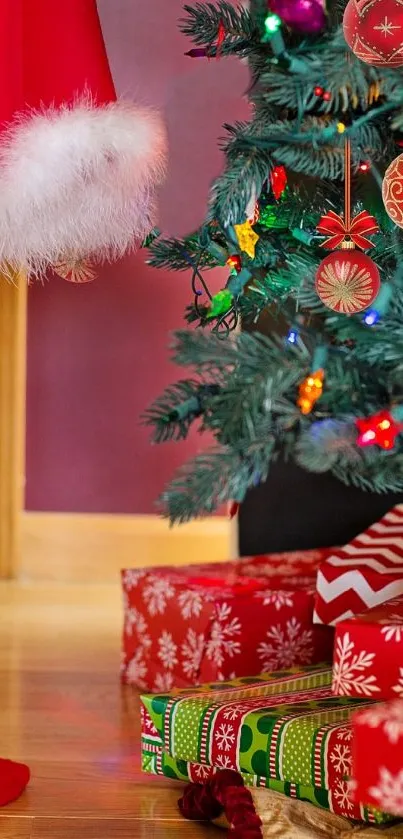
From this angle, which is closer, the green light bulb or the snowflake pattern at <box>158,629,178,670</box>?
the green light bulb

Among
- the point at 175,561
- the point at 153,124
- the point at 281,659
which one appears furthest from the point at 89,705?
the point at 175,561

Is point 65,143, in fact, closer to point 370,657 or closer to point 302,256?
point 302,256

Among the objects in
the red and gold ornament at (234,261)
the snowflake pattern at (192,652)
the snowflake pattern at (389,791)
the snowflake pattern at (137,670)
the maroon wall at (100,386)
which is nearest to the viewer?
the snowflake pattern at (389,791)

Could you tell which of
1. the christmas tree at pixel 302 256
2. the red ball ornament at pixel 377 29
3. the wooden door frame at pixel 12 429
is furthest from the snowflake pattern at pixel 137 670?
the wooden door frame at pixel 12 429

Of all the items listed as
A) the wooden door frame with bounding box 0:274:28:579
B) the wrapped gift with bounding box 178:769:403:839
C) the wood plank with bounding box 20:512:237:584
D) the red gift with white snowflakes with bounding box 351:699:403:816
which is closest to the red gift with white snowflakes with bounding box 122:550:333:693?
the wrapped gift with bounding box 178:769:403:839

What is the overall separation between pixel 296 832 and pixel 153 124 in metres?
0.73

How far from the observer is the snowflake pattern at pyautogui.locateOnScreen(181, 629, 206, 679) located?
1479 mm

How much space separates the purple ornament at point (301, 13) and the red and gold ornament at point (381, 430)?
0.43 metres

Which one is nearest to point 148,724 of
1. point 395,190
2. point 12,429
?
point 395,190

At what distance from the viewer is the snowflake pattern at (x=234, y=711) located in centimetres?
111

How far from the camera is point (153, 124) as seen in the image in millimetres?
1222

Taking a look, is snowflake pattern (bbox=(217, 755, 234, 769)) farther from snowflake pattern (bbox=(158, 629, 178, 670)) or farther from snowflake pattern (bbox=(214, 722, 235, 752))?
snowflake pattern (bbox=(158, 629, 178, 670))

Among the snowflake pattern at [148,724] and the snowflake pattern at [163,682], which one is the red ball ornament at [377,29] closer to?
the snowflake pattern at [148,724]

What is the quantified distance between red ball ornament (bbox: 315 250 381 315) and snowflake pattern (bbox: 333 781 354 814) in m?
0.43
